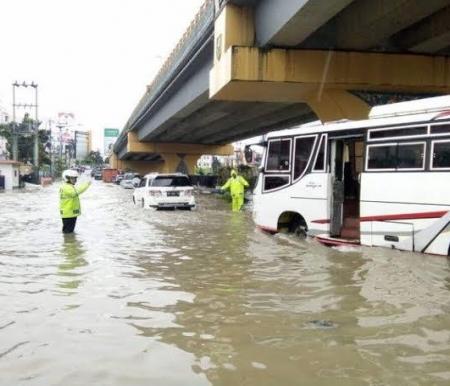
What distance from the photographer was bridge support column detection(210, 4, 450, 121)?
16.3 meters

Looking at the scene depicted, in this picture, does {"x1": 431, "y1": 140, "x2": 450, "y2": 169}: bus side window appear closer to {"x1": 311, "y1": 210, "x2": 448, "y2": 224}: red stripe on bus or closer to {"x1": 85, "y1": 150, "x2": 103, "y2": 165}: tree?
{"x1": 311, "y1": 210, "x2": 448, "y2": 224}: red stripe on bus

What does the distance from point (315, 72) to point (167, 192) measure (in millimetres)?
9396

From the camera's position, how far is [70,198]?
46.3 ft

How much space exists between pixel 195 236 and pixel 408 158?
20.2 feet

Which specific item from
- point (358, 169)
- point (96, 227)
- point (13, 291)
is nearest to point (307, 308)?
point (13, 291)

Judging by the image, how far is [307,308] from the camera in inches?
279

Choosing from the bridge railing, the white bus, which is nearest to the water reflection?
the white bus

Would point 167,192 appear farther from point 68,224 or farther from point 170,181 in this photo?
point 68,224

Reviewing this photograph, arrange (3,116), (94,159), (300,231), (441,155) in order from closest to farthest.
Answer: (441,155) → (300,231) → (3,116) → (94,159)

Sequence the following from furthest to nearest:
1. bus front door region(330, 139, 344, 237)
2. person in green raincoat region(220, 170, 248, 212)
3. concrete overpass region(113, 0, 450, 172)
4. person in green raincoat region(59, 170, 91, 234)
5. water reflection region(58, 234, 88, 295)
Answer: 1. person in green raincoat region(220, 170, 248, 212)
2. person in green raincoat region(59, 170, 91, 234)
3. concrete overpass region(113, 0, 450, 172)
4. bus front door region(330, 139, 344, 237)
5. water reflection region(58, 234, 88, 295)

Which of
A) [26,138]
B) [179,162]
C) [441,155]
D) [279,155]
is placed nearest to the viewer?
[441,155]

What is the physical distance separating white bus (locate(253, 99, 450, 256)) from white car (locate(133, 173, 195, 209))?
1021 cm

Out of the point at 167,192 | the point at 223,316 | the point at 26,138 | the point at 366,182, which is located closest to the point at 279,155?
the point at 366,182

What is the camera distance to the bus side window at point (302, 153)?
12781 millimetres
